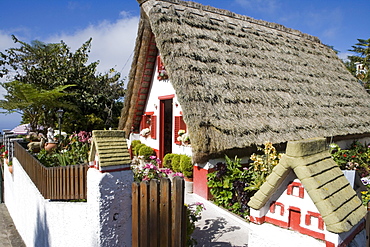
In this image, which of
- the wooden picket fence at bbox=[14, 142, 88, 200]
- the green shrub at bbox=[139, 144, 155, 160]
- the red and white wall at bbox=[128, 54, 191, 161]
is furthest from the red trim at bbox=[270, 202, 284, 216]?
the green shrub at bbox=[139, 144, 155, 160]

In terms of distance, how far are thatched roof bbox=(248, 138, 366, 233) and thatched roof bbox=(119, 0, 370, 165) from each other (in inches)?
132

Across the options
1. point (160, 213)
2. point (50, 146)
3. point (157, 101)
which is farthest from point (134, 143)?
point (160, 213)

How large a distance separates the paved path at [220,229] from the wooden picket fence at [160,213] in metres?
1.46

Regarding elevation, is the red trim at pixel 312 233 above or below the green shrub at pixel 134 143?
above

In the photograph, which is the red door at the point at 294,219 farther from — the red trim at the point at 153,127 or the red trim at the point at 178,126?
the red trim at the point at 153,127

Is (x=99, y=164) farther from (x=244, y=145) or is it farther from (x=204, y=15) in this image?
(x=204, y=15)

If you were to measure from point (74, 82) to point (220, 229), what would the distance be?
13378 mm

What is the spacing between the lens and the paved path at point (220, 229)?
3713 millimetres

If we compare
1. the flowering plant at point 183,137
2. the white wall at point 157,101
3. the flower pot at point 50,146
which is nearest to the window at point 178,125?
the white wall at point 157,101

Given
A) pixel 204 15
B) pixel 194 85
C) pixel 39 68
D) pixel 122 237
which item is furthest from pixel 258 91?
pixel 39 68

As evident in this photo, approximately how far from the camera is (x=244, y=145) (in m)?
5.46

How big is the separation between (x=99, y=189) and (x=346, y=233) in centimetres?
186

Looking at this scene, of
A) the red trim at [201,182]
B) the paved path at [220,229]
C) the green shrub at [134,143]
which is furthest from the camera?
the green shrub at [134,143]

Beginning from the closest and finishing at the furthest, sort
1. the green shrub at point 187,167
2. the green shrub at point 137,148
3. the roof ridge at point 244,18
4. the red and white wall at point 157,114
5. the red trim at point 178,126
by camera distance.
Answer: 1. the green shrub at point 187,167
2. the red trim at point 178,126
3. the red and white wall at point 157,114
4. the roof ridge at point 244,18
5. the green shrub at point 137,148
